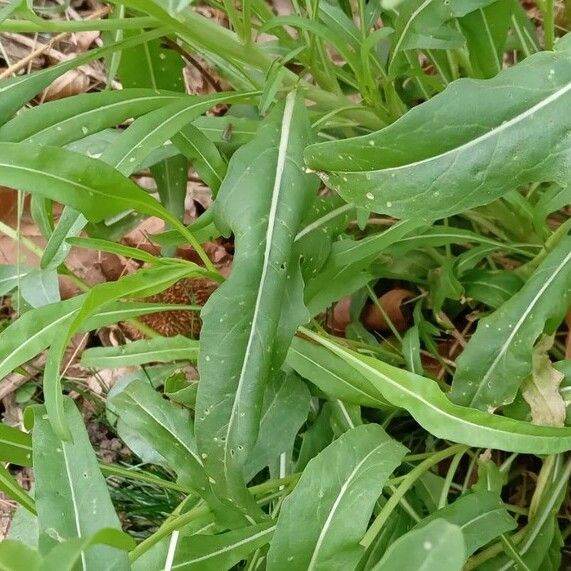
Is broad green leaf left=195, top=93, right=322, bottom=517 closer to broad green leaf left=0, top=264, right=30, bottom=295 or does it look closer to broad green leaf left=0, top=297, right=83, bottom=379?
broad green leaf left=0, top=297, right=83, bottom=379

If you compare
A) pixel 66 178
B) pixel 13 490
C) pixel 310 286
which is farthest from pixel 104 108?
pixel 13 490

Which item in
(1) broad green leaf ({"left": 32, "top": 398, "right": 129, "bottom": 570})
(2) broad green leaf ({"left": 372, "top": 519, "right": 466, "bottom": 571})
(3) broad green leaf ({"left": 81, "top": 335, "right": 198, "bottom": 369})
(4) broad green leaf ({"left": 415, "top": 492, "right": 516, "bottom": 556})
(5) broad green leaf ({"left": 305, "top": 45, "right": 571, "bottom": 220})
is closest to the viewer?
(2) broad green leaf ({"left": 372, "top": 519, "right": 466, "bottom": 571})

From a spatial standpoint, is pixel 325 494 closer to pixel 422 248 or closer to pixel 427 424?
pixel 427 424

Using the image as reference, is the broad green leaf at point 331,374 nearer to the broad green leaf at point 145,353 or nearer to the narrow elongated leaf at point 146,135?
the broad green leaf at point 145,353

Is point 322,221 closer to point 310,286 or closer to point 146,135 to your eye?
point 310,286

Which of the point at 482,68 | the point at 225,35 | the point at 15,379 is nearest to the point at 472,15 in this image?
the point at 482,68

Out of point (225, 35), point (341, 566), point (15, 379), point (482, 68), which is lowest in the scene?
point (15, 379)

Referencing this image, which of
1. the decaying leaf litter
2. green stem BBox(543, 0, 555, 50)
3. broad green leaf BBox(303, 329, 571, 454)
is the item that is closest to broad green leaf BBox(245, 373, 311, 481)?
the decaying leaf litter
